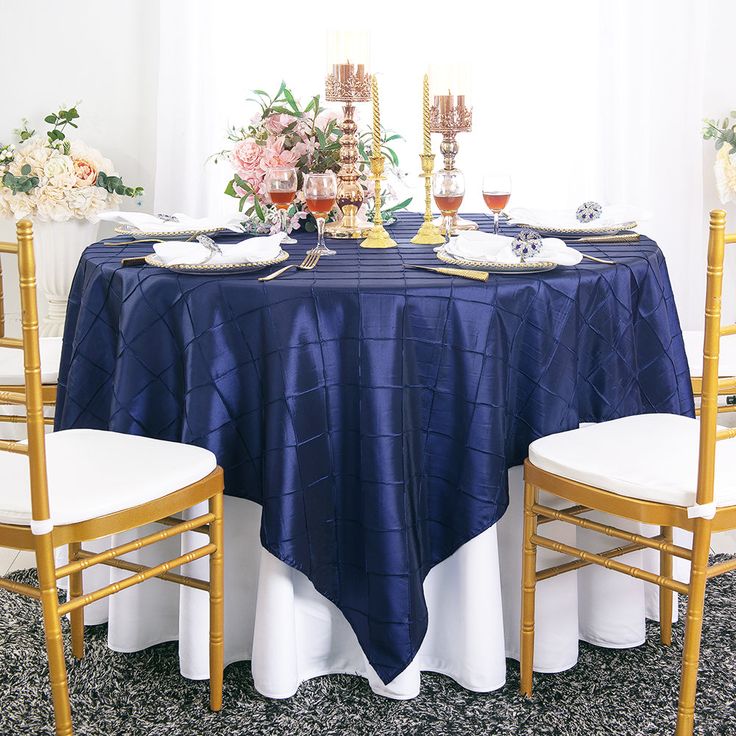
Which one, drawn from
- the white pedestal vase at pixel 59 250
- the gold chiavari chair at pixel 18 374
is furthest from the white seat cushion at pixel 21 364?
the white pedestal vase at pixel 59 250

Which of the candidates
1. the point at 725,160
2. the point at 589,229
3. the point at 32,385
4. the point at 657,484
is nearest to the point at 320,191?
the point at 589,229

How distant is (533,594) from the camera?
2023 millimetres

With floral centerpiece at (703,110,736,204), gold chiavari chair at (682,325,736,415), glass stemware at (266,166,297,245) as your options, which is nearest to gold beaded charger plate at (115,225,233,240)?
glass stemware at (266,166,297,245)

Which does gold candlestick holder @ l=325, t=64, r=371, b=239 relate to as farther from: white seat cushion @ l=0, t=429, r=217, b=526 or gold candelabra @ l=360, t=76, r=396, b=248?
white seat cushion @ l=0, t=429, r=217, b=526

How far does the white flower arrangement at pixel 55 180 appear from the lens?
3787 millimetres

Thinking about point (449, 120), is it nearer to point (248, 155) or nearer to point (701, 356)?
point (248, 155)

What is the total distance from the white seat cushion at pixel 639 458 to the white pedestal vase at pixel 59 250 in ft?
8.34

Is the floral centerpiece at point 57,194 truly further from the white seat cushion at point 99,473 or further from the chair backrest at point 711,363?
the chair backrest at point 711,363

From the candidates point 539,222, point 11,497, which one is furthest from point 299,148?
point 11,497

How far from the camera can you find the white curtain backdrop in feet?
13.3

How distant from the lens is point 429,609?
2.14 m

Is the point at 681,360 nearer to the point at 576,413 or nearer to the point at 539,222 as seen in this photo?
the point at 576,413

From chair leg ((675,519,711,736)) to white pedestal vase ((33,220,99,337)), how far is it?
113 inches

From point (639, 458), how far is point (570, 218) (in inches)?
41.6
